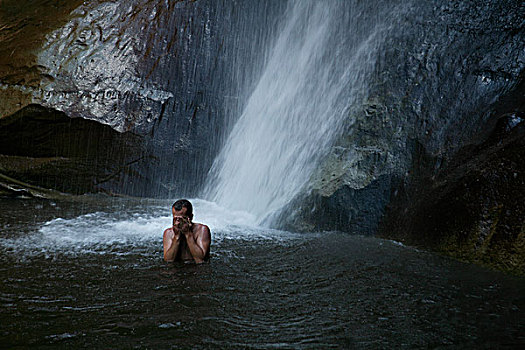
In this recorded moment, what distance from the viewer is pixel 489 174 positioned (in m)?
4.49

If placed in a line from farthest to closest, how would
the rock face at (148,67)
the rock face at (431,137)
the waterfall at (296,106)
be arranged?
the rock face at (148,67)
the waterfall at (296,106)
the rock face at (431,137)

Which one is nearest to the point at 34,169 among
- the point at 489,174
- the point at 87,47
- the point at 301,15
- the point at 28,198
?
the point at 28,198

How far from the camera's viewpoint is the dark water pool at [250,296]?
2445 mm

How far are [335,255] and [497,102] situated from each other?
9.69ft

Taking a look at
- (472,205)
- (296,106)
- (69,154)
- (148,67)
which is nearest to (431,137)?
(472,205)

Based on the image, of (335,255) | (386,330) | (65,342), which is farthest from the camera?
(335,255)

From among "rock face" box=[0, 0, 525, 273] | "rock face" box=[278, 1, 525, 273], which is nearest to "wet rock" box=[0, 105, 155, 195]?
"rock face" box=[0, 0, 525, 273]

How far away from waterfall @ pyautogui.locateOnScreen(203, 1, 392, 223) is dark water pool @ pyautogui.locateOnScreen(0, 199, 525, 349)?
212cm

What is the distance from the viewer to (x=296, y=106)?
7926 millimetres

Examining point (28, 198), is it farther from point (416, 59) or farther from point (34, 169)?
point (416, 59)

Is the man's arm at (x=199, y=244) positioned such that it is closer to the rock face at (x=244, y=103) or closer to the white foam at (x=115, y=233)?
the white foam at (x=115, y=233)

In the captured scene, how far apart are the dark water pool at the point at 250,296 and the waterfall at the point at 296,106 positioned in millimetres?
2124

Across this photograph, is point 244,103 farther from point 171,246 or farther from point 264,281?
point 264,281

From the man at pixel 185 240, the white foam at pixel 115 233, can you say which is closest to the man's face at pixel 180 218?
the man at pixel 185 240
